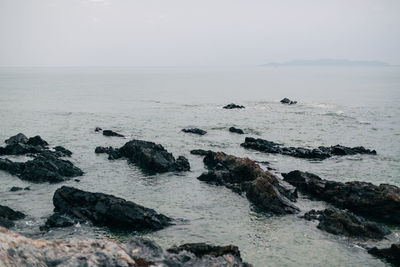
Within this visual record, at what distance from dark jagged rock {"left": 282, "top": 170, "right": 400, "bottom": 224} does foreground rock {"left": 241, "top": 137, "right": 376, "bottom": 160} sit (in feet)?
54.2

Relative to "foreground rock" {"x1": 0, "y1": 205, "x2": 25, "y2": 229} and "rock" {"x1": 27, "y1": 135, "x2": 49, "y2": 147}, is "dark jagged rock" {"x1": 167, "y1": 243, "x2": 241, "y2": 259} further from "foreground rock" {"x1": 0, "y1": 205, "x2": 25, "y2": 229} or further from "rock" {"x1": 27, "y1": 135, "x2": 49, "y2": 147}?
"rock" {"x1": 27, "y1": 135, "x2": 49, "y2": 147}

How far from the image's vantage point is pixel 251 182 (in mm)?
40969

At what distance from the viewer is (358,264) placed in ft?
87.0

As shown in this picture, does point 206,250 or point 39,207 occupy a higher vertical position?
point 206,250

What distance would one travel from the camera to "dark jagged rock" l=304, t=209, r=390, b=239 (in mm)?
31078

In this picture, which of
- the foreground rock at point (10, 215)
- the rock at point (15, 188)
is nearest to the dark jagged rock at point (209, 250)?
the foreground rock at point (10, 215)

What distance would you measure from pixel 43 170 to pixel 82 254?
3308 centimetres

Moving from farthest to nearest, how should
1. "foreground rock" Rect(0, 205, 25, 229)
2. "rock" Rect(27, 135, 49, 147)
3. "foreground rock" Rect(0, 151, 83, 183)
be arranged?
"rock" Rect(27, 135, 49, 147) → "foreground rock" Rect(0, 151, 83, 183) → "foreground rock" Rect(0, 205, 25, 229)

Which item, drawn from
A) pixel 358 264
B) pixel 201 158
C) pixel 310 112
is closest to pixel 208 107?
pixel 310 112

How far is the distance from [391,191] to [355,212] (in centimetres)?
427

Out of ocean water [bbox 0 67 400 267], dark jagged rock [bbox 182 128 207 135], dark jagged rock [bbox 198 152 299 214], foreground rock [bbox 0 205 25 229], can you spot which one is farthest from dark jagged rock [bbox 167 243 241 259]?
dark jagged rock [bbox 182 128 207 135]

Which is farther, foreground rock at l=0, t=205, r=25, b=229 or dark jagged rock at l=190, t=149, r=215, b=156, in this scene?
dark jagged rock at l=190, t=149, r=215, b=156

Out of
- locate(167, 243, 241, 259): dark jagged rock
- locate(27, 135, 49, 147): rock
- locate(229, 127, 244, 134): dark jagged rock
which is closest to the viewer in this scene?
locate(167, 243, 241, 259): dark jagged rock

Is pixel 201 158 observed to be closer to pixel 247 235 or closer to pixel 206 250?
pixel 247 235
